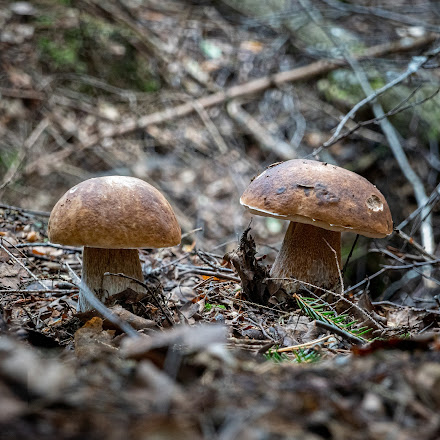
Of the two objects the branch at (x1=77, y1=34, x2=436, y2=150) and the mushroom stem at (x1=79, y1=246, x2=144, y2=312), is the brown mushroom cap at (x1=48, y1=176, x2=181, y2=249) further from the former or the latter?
the branch at (x1=77, y1=34, x2=436, y2=150)

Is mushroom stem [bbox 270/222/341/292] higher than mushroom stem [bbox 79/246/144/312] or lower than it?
higher

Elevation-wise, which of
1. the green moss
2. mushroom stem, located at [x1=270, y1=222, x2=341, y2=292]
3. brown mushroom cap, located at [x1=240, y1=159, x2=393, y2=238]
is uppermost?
brown mushroom cap, located at [x1=240, y1=159, x2=393, y2=238]

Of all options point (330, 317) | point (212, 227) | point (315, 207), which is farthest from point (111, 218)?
point (212, 227)

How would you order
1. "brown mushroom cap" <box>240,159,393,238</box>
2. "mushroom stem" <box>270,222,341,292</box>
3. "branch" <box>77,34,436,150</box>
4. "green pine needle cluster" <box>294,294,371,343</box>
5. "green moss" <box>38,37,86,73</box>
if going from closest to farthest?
"green pine needle cluster" <box>294,294,371,343</box>, "brown mushroom cap" <box>240,159,393,238</box>, "mushroom stem" <box>270,222,341,292</box>, "branch" <box>77,34,436,150</box>, "green moss" <box>38,37,86,73</box>

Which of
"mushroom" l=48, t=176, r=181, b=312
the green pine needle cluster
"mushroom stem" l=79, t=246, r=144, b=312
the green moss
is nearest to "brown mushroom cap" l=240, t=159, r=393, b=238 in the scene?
the green pine needle cluster

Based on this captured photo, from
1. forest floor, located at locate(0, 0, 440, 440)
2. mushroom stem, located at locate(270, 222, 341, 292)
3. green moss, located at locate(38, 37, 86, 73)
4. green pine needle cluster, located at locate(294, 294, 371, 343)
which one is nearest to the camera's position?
forest floor, located at locate(0, 0, 440, 440)

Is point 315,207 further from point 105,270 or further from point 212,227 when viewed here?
point 212,227
